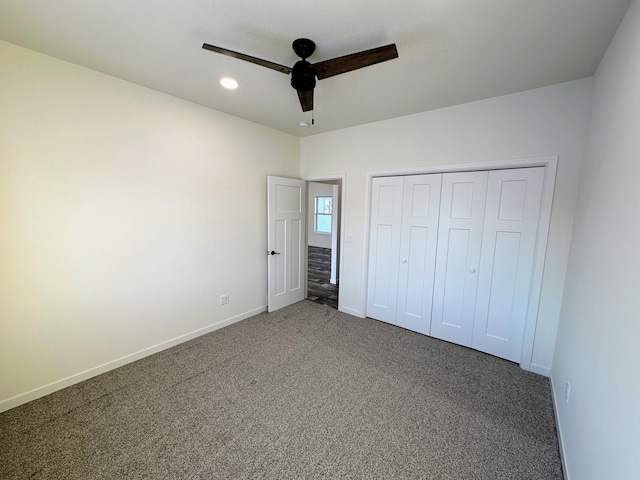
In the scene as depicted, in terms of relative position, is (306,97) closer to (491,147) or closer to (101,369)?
(491,147)

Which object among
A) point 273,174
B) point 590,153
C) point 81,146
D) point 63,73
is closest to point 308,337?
point 273,174

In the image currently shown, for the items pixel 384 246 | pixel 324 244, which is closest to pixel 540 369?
pixel 384 246

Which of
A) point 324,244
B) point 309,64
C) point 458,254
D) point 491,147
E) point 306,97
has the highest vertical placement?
point 309,64

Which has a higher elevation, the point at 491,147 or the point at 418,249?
the point at 491,147

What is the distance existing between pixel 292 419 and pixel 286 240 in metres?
2.39

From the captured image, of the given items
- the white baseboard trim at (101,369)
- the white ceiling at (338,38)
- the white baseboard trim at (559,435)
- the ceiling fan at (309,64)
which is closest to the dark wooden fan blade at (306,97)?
the ceiling fan at (309,64)

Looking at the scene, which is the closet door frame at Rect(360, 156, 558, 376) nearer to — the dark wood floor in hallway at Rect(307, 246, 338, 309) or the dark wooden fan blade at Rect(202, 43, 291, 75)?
the dark wooden fan blade at Rect(202, 43, 291, 75)

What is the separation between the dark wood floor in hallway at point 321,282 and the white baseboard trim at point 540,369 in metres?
2.34

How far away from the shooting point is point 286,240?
3.85 metres

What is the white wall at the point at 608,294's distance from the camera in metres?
0.96

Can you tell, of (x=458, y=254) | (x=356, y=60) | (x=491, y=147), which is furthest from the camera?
(x=458, y=254)

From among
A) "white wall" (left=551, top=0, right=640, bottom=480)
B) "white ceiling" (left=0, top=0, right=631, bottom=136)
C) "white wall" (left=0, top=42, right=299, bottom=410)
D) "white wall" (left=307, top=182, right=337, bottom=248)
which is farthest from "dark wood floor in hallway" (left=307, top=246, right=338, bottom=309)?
"white ceiling" (left=0, top=0, right=631, bottom=136)

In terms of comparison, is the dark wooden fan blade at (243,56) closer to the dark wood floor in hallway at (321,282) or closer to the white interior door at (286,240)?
the white interior door at (286,240)

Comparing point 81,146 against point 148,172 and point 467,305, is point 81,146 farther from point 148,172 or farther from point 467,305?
point 467,305
